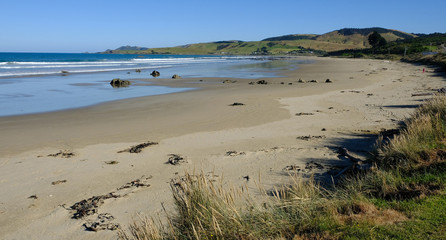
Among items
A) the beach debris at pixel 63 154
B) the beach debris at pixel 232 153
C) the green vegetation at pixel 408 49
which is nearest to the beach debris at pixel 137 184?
the beach debris at pixel 232 153

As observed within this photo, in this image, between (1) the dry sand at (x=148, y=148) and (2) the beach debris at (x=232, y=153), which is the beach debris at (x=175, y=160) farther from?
(2) the beach debris at (x=232, y=153)

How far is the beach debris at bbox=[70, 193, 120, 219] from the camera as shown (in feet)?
16.1

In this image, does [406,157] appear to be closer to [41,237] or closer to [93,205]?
[93,205]

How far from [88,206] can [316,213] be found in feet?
11.5

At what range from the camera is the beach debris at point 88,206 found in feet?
16.1

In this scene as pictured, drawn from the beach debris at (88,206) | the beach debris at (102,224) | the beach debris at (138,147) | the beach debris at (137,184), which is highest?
the beach debris at (138,147)

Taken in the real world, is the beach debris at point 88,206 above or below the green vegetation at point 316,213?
below

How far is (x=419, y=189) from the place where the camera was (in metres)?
4.28

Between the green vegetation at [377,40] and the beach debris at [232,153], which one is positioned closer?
the beach debris at [232,153]

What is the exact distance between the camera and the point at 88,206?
5.11 metres

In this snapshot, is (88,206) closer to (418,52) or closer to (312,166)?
(312,166)

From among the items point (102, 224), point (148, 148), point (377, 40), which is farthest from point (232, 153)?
point (377, 40)

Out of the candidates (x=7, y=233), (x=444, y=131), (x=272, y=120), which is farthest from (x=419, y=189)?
(x=272, y=120)

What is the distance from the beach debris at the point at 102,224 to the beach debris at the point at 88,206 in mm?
217
